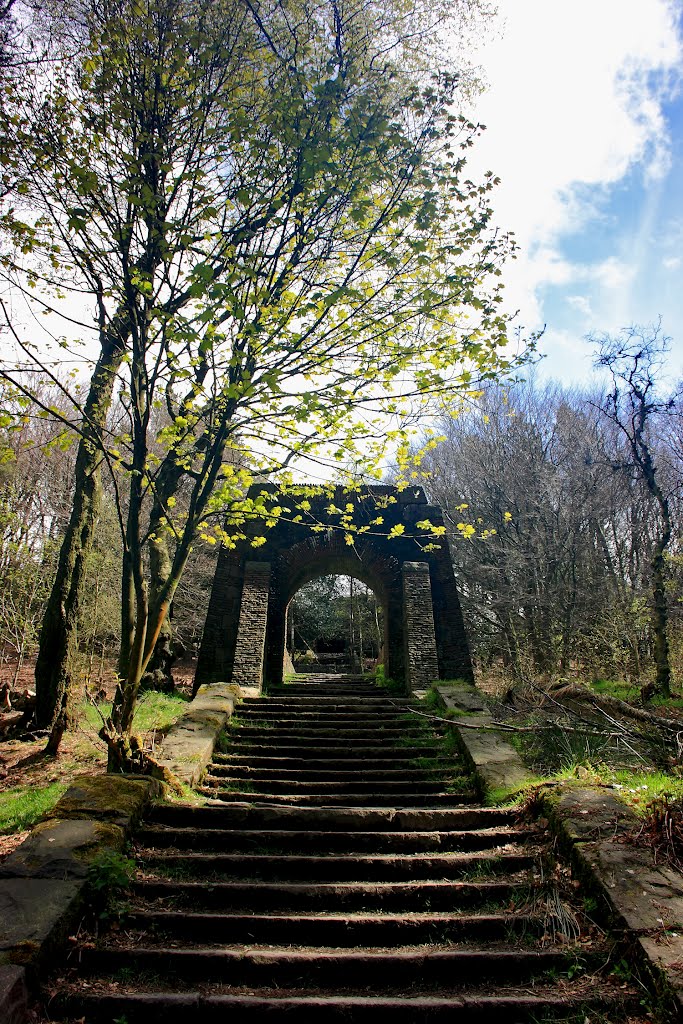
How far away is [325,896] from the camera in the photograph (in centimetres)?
391

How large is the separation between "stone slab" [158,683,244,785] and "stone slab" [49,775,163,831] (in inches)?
34.4

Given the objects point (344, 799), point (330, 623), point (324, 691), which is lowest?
point (344, 799)

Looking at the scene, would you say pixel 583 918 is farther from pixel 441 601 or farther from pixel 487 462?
pixel 487 462

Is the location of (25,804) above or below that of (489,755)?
below

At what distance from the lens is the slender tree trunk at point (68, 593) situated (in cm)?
824

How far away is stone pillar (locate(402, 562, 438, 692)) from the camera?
446 inches

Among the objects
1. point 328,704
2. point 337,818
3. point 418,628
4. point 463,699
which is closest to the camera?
point 337,818

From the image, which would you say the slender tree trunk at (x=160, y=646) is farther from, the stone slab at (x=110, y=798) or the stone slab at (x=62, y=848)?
the stone slab at (x=62, y=848)

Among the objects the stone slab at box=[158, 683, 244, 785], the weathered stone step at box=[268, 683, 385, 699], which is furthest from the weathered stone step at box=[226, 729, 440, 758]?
the weathered stone step at box=[268, 683, 385, 699]

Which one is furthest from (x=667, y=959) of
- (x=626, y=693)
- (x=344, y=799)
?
(x=626, y=693)

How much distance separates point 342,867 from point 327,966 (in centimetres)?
115

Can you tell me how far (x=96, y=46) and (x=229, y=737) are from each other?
822cm

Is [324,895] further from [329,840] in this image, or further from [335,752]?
[335,752]

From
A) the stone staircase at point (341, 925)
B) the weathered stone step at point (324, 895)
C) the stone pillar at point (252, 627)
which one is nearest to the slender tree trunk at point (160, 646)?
the stone pillar at point (252, 627)
